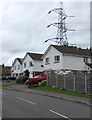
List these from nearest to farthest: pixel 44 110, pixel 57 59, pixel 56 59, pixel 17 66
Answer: pixel 44 110 < pixel 57 59 < pixel 56 59 < pixel 17 66

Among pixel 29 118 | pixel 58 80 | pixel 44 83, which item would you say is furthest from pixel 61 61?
pixel 29 118

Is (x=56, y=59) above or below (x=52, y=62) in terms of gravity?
above

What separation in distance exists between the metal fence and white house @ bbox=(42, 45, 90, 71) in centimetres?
1559

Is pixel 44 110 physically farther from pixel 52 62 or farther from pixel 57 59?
pixel 52 62

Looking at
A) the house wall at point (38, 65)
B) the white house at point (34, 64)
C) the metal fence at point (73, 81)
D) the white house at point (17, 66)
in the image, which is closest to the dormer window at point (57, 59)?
the white house at point (34, 64)

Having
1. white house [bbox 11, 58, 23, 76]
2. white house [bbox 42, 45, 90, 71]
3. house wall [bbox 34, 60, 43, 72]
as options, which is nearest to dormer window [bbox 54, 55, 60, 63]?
white house [bbox 42, 45, 90, 71]

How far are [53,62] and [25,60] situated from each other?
67.9 ft

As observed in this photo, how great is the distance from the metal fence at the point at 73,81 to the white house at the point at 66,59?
1559 centimetres

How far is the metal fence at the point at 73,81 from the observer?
2475cm

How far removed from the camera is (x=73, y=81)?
91.9 feet

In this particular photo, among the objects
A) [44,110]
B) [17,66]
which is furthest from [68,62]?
[44,110]

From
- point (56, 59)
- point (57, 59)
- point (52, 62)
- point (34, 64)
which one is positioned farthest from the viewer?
point (34, 64)

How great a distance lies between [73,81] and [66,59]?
2258 cm

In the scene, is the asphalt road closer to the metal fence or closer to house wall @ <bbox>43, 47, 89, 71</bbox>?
the metal fence
